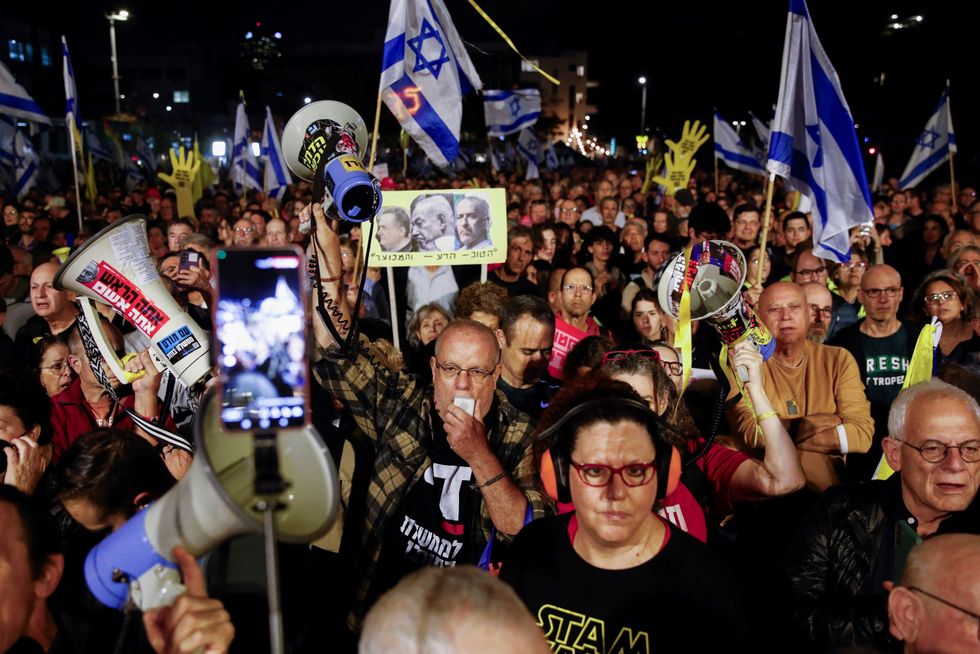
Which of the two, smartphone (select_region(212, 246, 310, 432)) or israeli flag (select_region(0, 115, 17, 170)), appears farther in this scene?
israeli flag (select_region(0, 115, 17, 170))

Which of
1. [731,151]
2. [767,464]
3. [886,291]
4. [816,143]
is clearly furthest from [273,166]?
[767,464]

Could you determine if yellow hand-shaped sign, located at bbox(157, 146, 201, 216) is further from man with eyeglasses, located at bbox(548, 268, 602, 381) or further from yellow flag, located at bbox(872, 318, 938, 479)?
yellow flag, located at bbox(872, 318, 938, 479)

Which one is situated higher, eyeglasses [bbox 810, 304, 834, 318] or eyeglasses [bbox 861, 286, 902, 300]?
eyeglasses [bbox 861, 286, 902, 300]

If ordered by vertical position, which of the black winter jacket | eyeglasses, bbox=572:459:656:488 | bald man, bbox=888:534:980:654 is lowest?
the black winter jacket

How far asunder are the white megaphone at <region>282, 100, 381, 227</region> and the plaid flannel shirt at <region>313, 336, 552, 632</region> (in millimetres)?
605

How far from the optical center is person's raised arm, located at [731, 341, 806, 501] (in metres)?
3.40

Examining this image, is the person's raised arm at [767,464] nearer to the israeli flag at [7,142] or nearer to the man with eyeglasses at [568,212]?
the man with eyeglasses at [568,212]

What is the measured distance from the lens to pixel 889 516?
3.04 meters

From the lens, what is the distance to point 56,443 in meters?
4.32

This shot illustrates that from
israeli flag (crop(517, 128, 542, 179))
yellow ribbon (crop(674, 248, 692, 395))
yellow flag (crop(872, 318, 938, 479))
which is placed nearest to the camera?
yellow ribbon (crop(674, 248, 692, 395))

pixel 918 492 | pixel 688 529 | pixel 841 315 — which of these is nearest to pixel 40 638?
pixel 688 529

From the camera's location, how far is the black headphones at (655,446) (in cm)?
258

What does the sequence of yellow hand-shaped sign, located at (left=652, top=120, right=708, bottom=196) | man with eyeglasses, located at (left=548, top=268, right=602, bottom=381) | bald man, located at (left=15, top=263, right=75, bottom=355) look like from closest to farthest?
bald man, located at (left=15, top=263, right=75, bottom=355) → man with eyeglasses, located at (left=548, top=268, right=602, bottom=381) → yellow hand-shaped sign, located at (left=652, top=120, right=708, bottom=196)

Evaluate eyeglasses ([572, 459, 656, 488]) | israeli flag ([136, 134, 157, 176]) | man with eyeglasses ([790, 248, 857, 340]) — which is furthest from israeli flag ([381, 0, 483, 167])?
israeli flag ([136, 134, 157, 176])
